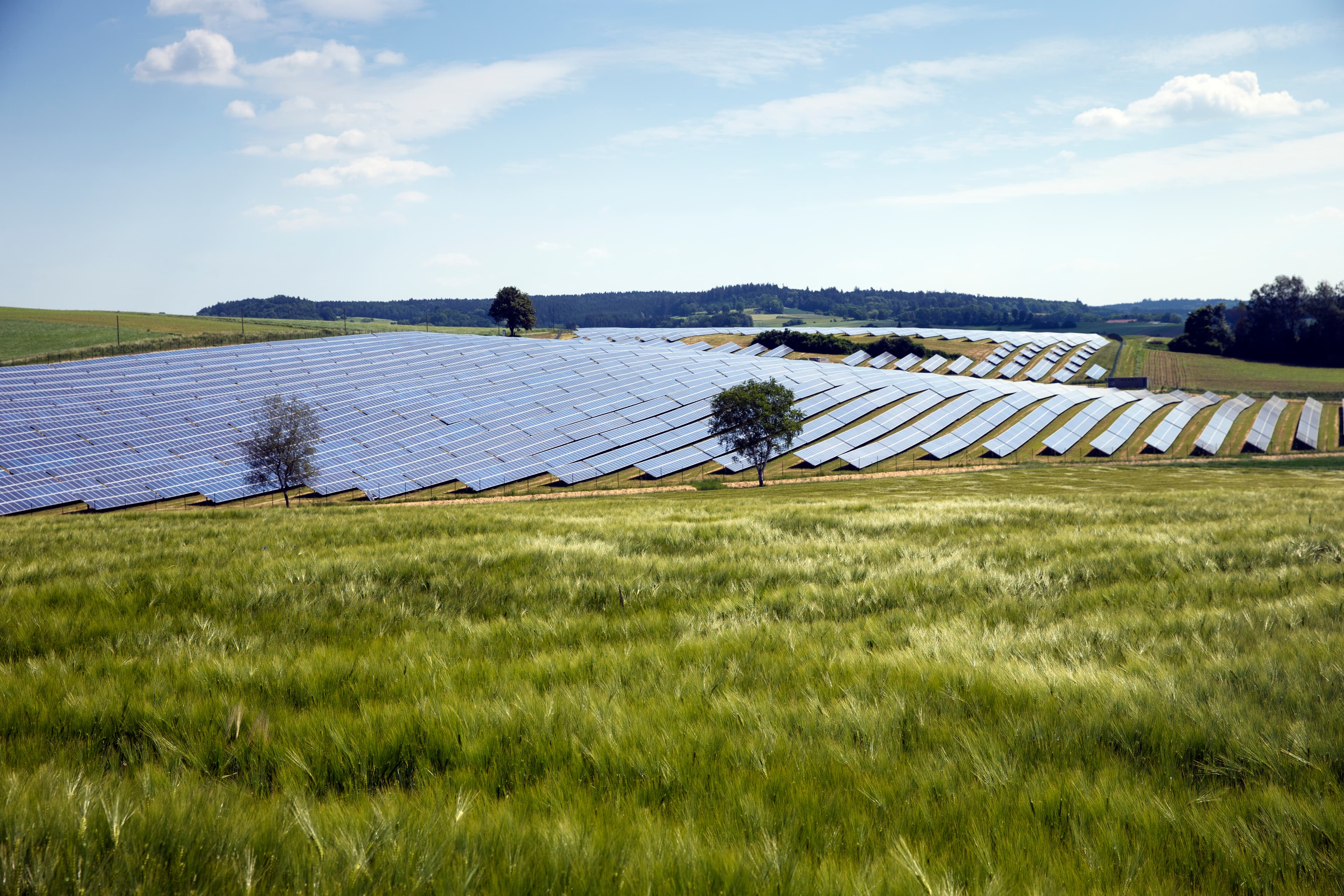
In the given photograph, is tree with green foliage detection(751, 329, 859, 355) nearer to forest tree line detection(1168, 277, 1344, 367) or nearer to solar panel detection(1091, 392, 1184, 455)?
solar panel detection(1091, 392, 1184, 455)

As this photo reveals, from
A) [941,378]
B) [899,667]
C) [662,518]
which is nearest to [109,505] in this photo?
[662,518]

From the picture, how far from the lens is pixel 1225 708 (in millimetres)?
3219

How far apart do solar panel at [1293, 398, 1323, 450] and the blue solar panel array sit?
15.9 metres

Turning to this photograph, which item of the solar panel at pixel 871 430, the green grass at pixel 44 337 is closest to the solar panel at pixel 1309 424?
the solar panel at pixel 871 430

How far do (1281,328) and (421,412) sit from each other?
155 meters

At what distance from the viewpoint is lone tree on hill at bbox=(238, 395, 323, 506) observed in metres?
38.8

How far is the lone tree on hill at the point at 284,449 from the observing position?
3878cm

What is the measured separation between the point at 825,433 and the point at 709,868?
64.2 metres

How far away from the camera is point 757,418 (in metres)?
49.5

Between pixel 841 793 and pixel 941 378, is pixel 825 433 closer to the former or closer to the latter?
pixel 941 378

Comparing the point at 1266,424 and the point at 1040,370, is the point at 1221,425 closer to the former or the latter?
the point at 1266,424

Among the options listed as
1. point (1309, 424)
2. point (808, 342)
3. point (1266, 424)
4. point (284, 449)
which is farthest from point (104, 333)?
point (1309, 424)

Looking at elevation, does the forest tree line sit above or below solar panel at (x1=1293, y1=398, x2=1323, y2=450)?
above

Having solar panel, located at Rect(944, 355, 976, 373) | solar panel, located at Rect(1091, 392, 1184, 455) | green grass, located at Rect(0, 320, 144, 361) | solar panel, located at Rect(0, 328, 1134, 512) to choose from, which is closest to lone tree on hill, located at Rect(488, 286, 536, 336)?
solar panel, located at Rect(0, 328, 1134, 512)
